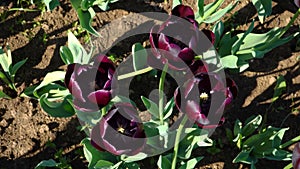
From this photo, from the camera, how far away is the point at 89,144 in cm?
214

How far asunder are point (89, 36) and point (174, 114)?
0.56 metres

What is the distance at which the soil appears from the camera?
2496mm

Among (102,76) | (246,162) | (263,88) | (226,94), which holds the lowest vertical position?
(246,162)

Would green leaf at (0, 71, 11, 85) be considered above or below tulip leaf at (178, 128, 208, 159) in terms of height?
above

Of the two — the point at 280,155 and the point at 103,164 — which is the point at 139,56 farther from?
Answer: the point at 280,155

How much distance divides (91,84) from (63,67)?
0.72 metres

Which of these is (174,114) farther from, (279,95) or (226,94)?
(226,94)

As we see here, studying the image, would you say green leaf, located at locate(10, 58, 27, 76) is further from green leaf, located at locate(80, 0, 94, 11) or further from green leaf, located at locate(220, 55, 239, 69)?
green leaf, located at locate(220, 55, 239, 69)

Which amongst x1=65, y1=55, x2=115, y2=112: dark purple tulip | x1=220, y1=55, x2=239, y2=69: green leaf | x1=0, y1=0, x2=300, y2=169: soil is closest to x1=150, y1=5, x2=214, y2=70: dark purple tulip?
x1=65, y1=55, x2=115, y2=112: dark purple tulip

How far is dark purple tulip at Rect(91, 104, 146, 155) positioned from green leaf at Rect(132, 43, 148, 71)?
36 cm

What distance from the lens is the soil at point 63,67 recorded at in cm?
250

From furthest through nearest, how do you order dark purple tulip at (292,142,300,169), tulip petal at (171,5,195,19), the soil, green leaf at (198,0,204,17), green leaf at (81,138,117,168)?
the soil → green leaf at (198,0,204,17) → green leaf at (81,138,117,168) → tulip petal at (171,5,195,19) → dark purple tulip at (292,142,300,169)

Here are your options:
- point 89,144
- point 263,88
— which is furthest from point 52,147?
point 263,88

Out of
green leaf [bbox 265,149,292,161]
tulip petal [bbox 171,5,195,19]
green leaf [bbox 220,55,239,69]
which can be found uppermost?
tulip petal [bbox 171,5,195,19]
